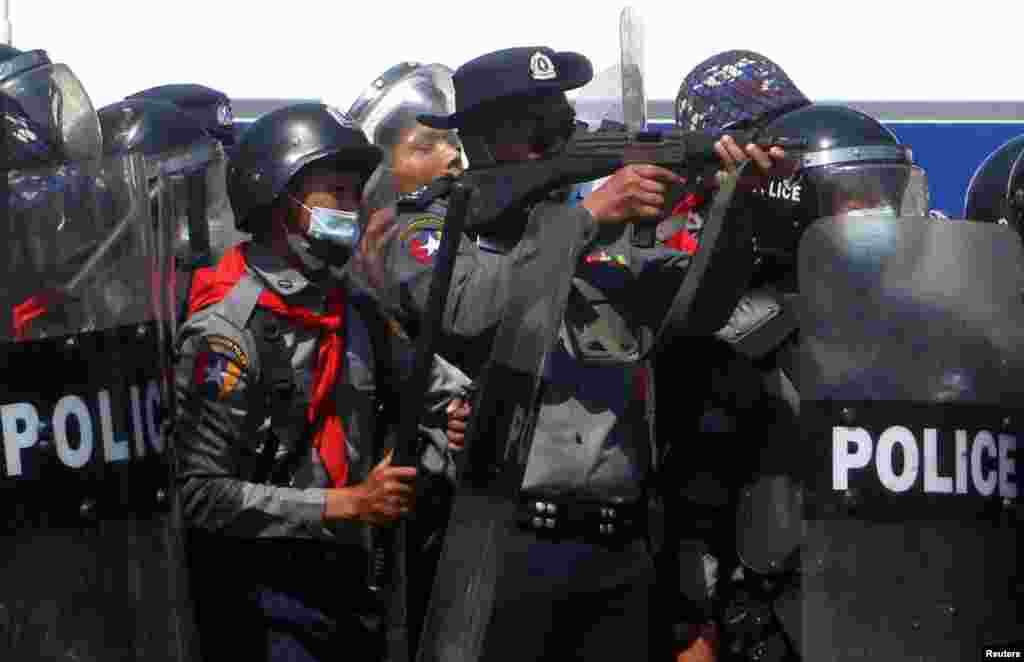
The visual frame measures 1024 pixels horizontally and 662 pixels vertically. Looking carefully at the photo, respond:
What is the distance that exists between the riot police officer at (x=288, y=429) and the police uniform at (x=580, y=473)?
0.22 m

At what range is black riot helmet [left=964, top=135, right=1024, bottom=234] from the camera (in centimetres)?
542

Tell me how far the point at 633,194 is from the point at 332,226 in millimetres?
686

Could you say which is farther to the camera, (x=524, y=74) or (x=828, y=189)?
(x=828, y=189)

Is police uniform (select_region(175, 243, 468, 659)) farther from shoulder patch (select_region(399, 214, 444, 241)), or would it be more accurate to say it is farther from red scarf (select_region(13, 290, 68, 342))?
red scarf (select_region(13, 290, 68, 342))

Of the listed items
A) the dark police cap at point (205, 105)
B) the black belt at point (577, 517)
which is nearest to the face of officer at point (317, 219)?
the black belt at point (577, 517)

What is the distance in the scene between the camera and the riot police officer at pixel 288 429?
405cm

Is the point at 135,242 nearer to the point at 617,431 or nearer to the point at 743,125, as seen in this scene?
the point at 617,431

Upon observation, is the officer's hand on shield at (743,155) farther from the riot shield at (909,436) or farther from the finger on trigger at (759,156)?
the riot shield at (909,436)

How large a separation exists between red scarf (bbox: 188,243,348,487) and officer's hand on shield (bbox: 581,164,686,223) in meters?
0.61

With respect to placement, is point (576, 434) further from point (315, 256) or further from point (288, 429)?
point (315, 256)

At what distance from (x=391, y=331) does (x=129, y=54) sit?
13.6 ft

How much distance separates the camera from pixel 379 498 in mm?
3988

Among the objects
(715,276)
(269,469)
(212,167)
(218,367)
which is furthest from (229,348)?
(212,167)

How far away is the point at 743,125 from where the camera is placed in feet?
17.0
